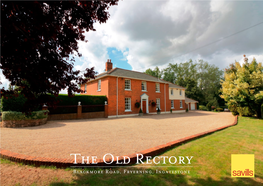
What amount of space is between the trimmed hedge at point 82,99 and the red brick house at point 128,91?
1.12 metres

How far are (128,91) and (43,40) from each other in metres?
16.6

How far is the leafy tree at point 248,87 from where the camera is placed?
14.3 metres

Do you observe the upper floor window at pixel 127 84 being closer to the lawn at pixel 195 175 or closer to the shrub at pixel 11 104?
the shrub at pixel 11 104

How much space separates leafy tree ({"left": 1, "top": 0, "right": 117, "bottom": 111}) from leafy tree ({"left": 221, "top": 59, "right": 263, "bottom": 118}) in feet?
57.8

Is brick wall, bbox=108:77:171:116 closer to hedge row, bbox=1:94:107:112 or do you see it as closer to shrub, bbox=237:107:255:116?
hedge row, bbox=1:94:107:112

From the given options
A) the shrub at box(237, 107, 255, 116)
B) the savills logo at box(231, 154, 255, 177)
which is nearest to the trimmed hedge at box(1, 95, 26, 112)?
the savills logo at box(231, 154, 255, 177)

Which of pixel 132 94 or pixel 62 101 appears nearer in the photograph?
pixel 62 101

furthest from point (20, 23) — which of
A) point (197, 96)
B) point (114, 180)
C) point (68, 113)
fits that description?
point (197, 96)

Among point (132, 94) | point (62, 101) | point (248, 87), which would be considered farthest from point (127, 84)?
point (248, 87)

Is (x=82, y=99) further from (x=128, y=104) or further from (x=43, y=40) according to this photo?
(x=43, y=40)

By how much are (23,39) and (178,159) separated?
5.06 m

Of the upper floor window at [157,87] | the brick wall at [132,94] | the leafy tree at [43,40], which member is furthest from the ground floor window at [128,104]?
the leafy tree at [43,40]

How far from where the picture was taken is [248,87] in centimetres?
1465

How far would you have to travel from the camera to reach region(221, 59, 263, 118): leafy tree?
14.3 m
